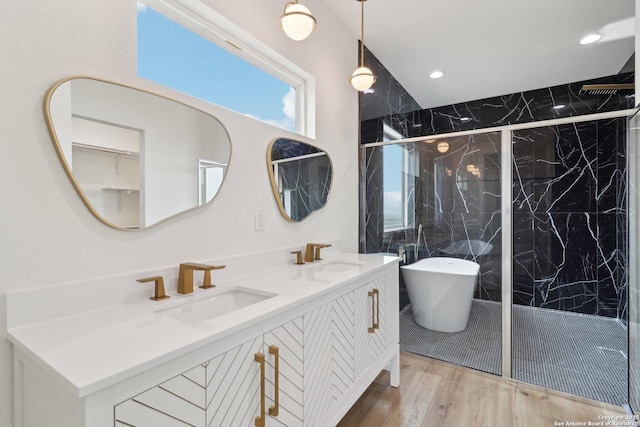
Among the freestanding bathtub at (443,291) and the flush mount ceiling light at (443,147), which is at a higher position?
the flush mount ceiling light at (443,147)

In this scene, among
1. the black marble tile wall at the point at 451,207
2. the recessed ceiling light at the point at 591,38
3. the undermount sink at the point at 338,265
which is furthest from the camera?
the recessed ceiling light at the point at 591,38

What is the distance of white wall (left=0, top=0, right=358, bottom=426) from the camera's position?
0.88 metres

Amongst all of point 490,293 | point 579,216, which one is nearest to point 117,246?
point 490,293

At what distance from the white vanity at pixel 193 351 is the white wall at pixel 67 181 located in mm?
75

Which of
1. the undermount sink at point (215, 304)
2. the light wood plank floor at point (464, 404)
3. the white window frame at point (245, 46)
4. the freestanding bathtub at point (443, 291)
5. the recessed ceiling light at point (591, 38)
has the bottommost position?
the light wood plank floor at point (464, 404)

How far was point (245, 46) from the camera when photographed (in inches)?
67.9

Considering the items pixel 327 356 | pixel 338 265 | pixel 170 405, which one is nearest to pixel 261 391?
pixel 170 405

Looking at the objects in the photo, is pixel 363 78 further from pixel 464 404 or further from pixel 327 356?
pixel 464 404

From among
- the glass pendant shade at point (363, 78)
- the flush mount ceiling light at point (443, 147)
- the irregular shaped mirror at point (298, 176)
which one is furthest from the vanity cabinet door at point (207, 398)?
the flush mount ceiling light at point (443, 147)

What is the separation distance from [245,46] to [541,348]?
9.93 feet

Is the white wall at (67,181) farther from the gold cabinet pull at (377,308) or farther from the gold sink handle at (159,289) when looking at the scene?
the gold cabinet pull at (377,308)

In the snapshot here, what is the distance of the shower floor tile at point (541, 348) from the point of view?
205cm

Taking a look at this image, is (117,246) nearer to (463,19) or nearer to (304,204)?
(304,204)

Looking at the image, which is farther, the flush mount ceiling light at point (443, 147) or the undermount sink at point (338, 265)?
the flush mount ceiling light at point (443, 147)
